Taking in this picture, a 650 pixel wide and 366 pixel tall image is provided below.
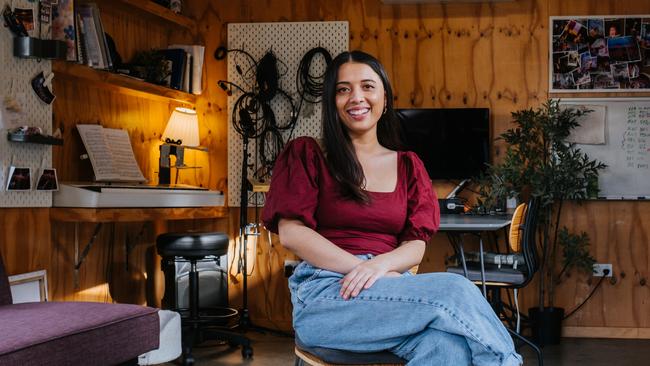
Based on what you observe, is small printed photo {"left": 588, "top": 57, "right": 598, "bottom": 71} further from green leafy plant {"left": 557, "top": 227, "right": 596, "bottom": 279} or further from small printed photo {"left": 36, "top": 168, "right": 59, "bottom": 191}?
small printed photo {"left": 36, "top": 168, "right": 59, "bottom": 191}

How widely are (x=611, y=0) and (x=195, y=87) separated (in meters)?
2.86

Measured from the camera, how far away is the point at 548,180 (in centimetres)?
480

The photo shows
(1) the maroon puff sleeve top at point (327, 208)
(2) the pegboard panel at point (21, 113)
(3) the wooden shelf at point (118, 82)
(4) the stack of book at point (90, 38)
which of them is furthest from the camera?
(4) the stack of book at point (90, 38)

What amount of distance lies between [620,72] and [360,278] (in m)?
4.11

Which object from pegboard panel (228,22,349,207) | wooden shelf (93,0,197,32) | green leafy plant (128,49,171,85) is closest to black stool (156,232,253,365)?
green leafy plant (128,49,171,85)

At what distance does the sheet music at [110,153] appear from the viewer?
4.05 m

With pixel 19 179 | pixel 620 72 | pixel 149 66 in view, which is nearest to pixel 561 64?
pixel 620 72

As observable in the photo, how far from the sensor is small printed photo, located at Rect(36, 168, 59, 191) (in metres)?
3.38

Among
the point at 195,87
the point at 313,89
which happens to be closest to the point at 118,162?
the point at 195,87

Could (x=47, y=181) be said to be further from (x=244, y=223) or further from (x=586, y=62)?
(x=586, y=62)

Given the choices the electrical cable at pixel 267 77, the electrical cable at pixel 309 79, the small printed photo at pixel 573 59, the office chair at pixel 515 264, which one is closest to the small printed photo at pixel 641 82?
the small printed photo at pixel 573 59

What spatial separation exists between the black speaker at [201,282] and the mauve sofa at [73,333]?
1.70m

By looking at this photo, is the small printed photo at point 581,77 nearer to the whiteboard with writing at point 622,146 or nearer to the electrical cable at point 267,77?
the whiteboard with writing at point 622,146

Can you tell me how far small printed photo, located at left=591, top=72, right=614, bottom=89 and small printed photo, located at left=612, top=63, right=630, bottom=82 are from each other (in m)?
0.03
